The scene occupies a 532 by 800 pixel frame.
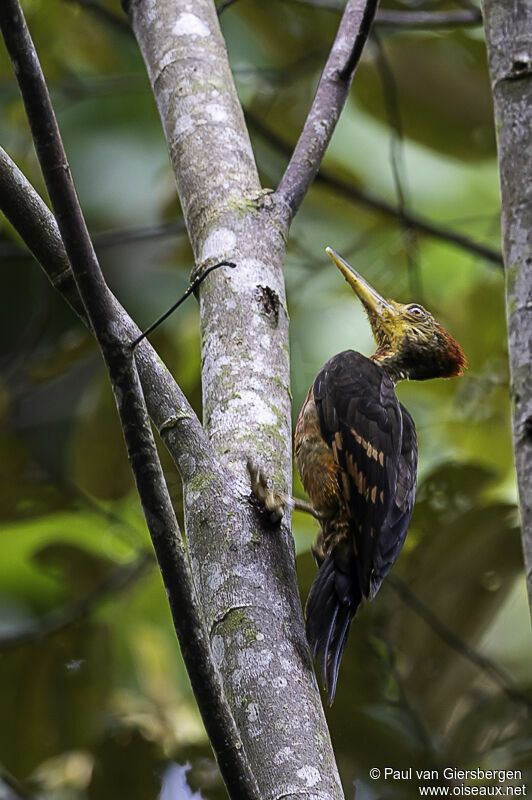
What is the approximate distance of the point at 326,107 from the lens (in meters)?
2.75

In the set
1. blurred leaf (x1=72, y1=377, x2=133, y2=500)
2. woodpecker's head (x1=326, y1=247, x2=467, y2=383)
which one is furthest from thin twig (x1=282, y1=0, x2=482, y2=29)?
blurred leaf (x1=72, y1=377, x2=133, y2=500)

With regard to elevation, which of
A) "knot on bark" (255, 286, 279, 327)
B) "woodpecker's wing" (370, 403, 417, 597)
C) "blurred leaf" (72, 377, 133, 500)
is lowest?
"woodpecker's wing" (370, 403, 417, 597)

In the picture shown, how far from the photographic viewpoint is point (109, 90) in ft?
15.5

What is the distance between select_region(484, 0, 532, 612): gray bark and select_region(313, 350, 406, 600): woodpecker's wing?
1211mm

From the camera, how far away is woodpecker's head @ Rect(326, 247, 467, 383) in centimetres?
355

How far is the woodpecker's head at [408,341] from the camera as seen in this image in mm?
3555

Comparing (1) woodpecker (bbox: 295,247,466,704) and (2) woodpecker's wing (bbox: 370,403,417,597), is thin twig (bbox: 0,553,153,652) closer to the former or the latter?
(1) woodpecker (bbox: 295,247,466,704)

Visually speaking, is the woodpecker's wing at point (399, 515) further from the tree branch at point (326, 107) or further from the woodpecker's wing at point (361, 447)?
the tree branch at point (326, 107)

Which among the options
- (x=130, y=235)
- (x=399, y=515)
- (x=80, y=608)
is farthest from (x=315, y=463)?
(x=130, y=235)

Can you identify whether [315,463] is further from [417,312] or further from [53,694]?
[53,694]

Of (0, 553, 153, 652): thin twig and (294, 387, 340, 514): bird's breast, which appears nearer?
(294, 387, 340, 514): bird's breast

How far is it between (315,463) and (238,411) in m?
0.82

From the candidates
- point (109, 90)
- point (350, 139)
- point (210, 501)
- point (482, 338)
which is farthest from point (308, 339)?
point (210, 501)

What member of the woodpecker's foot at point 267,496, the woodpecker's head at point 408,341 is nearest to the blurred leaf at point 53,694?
the woodpecker's head at point 408,341
